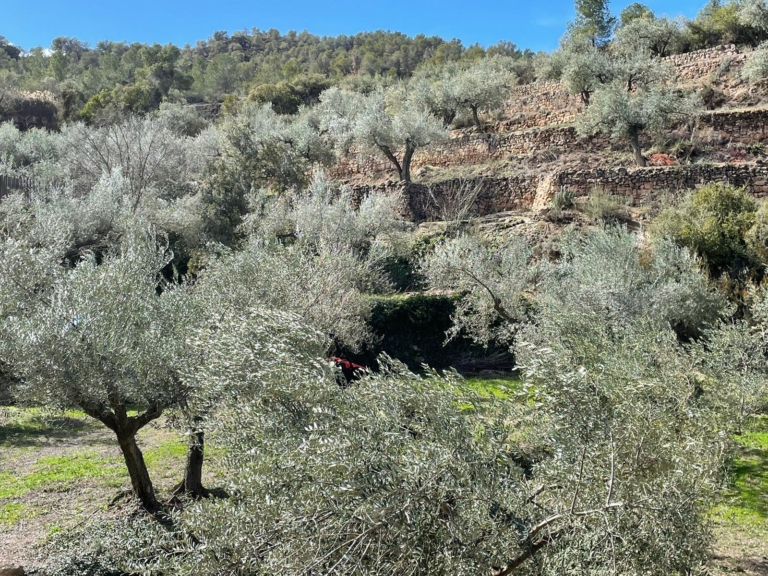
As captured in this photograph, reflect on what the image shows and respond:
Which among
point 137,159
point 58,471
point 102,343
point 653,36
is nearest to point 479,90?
point 653,36

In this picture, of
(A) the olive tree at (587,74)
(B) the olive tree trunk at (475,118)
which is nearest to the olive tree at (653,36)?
(A) the olive tree at (587,74)

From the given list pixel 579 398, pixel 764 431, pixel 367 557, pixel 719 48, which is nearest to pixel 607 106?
pixel 719 48

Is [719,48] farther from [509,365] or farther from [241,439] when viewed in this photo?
[241,439]

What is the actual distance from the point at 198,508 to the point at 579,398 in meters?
3.06

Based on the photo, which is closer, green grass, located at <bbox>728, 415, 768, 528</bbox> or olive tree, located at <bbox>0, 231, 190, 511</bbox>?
olive tree, located at <bbox>0, 231, 190, 511</bbox>

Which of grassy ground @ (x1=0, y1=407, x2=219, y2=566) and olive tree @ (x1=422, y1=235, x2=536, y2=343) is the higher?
olive tree @ (x1=422, y1=235, x2=536, y2=343)

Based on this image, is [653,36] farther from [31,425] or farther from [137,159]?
[31,425]

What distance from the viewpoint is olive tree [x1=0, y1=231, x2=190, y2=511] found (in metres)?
6.66

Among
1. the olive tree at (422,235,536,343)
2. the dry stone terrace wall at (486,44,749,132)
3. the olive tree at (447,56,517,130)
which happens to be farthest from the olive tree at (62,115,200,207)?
the dry stone terrace wall at (486,44,749,132)

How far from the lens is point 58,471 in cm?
1048

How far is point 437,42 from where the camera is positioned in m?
68.0

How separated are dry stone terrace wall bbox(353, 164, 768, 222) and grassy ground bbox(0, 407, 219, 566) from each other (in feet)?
46.9

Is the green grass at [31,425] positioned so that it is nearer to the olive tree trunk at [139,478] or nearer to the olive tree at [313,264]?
the olive tree trunk at [139,478]

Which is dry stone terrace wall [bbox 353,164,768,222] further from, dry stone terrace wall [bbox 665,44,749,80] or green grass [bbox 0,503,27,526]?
green grass [bbox 0,503,27,526]
